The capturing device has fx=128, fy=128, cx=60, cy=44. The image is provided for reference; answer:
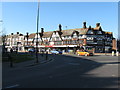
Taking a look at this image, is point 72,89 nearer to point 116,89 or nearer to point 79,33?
point 116,89

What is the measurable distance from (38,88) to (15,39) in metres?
90.3

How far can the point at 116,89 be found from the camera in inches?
243

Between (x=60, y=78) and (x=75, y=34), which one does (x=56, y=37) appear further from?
(x=60, y=78)

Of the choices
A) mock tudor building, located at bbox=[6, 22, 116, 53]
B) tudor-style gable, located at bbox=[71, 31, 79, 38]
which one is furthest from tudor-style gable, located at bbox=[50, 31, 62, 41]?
tudor-style gable, located at bbox=[71, 31, 79, 38]

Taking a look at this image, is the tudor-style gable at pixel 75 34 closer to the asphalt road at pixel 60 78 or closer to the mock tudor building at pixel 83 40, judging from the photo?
the mock tudor building at pixel 83 40

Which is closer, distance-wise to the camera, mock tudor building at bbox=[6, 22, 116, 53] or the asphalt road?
the asphalt road

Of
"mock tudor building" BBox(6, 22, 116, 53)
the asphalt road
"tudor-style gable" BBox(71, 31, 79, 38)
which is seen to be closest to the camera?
the asphalt road

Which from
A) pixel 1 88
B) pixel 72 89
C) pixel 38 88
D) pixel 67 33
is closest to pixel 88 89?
pixel 72 89

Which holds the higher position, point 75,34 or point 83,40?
point 75,34

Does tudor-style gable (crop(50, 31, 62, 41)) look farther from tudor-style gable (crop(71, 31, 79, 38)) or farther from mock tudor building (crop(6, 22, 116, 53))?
tudor-style gable (crop(71, 31, 79, 38))

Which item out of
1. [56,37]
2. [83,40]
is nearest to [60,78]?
[83,40]

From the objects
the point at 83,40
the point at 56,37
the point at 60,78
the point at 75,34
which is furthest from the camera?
the point at 56,37

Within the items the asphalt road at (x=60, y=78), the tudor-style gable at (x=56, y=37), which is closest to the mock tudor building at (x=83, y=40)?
the tudor-style gable at (x=56, y=37)

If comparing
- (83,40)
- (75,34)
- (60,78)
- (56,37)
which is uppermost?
(75,34)
